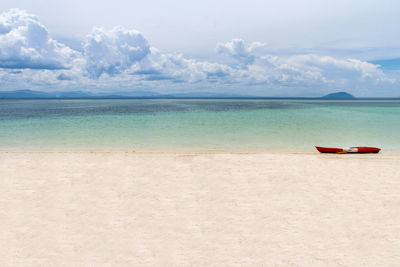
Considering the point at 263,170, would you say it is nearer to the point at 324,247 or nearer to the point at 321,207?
the point at 321,207

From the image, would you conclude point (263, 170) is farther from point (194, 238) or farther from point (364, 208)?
point (194, 238)

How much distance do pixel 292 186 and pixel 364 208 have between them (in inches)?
89.0

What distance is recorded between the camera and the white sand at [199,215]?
5020 millimetres

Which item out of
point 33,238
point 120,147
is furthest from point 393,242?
point 120,147

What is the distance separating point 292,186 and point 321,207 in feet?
5.87

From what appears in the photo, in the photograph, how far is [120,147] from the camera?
18562 millimetres

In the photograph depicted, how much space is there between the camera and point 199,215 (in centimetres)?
678

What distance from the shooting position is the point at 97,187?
8.91 m

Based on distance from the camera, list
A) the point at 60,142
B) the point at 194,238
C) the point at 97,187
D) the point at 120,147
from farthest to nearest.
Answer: the point at 60,142, the point at 120,147, the point at 97,187, the point at 194,238

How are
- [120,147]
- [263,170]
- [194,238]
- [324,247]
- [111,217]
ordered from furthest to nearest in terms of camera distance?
[120,147] < [263,170] < [111,217] < [194,238] < [324,247]

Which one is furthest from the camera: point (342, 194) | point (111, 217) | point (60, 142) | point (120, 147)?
point (60, 142)

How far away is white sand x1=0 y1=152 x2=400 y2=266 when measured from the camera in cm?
502

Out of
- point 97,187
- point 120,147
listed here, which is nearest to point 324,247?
point 97,187

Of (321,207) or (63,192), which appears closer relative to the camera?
(321,207)
